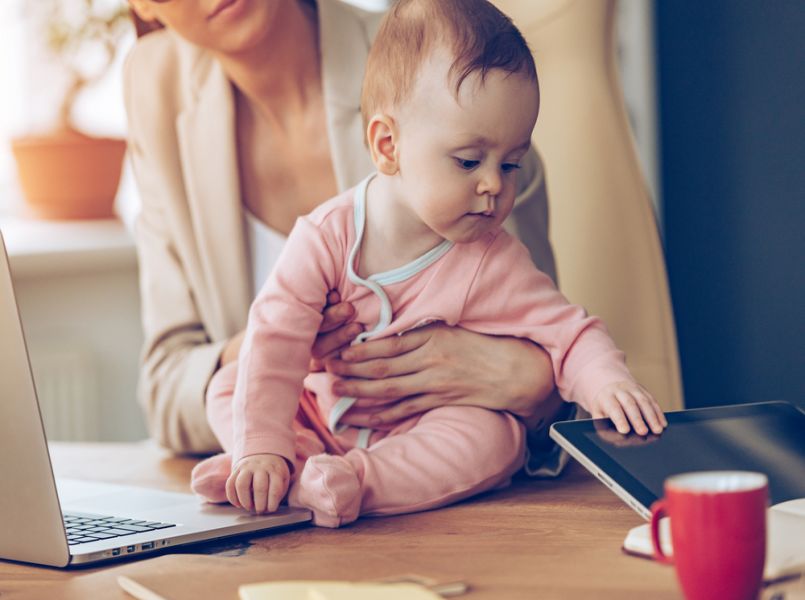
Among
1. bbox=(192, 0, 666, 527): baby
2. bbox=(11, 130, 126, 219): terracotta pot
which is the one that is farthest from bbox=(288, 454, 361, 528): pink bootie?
bbox=(11, 130, 126, 219): terracotta pot

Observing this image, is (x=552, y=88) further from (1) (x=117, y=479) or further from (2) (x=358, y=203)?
Result: (1) (x=117, y=479)

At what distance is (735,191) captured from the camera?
105 inches

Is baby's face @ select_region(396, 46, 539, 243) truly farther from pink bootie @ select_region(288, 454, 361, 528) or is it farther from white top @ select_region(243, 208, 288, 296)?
white top @ select_region(243, 208, 288, 296)

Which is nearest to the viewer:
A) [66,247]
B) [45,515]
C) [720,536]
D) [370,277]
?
[720,536]

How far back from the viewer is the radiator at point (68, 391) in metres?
2.58

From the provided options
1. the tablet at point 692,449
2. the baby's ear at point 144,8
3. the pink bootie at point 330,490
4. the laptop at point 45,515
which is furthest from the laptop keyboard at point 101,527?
the baby's ear at point 144,8

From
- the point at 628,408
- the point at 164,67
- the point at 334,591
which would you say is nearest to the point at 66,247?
the point at 164,67

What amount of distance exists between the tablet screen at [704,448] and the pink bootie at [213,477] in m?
0.33

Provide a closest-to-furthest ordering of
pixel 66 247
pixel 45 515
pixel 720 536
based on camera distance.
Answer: pixel 720 536 → pixel 45 515 → pixel 66 247

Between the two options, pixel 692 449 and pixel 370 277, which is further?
pixel 370 277

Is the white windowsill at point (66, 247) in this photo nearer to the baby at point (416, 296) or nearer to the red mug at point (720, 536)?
the baby at point (416, 296)

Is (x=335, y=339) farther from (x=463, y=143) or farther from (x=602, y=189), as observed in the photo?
(x=602, y=189)

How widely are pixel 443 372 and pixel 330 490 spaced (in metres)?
0.20

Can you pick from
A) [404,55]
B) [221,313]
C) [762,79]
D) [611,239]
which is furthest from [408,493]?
[762,79]
